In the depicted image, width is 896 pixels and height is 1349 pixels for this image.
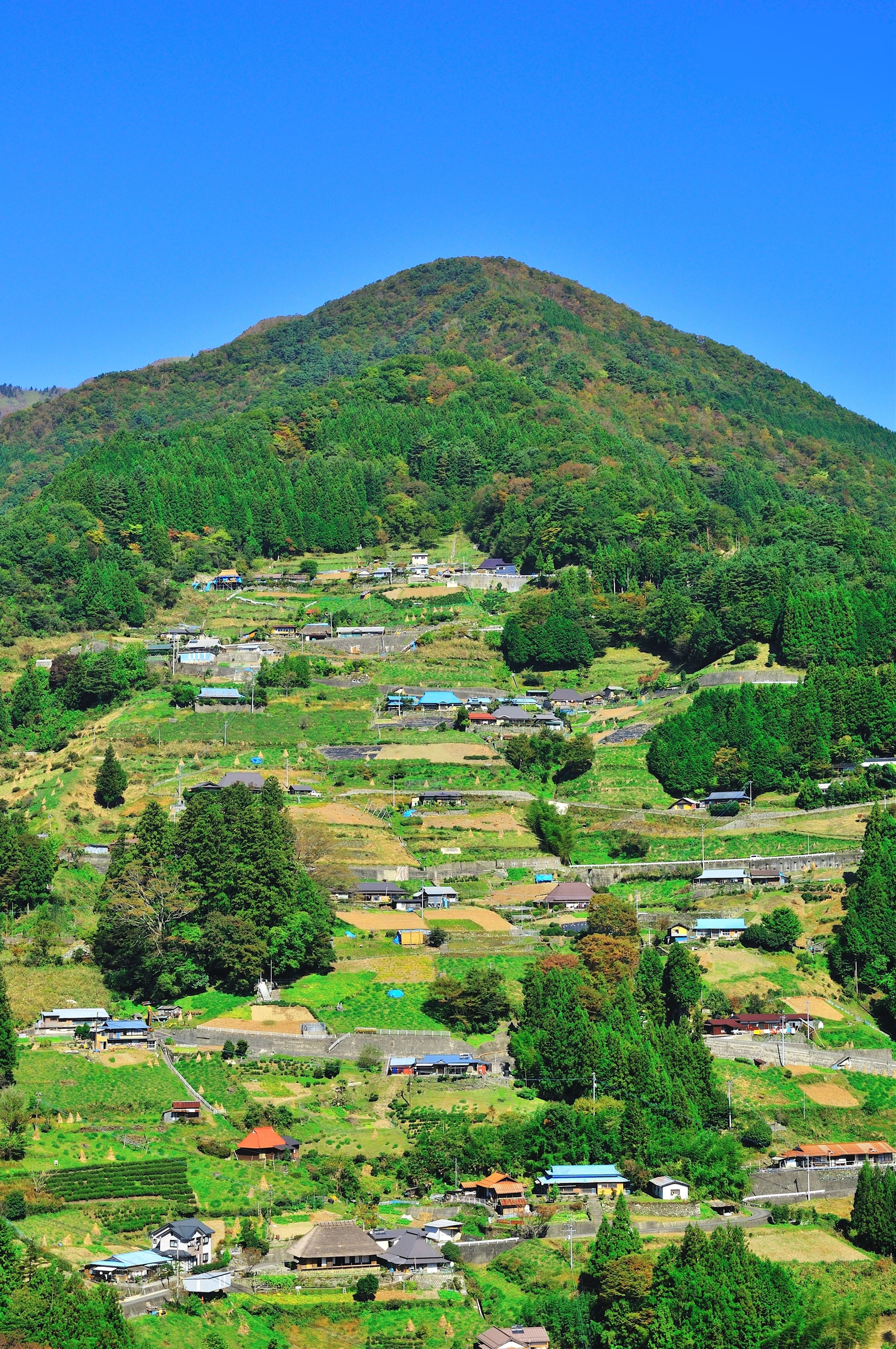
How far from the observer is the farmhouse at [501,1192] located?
49625mm

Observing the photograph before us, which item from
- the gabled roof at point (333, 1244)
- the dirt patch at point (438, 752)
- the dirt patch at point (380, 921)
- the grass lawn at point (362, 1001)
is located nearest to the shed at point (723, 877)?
the dirt patch at point (380, 921)

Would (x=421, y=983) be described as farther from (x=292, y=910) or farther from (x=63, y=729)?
(x=63, y=729)

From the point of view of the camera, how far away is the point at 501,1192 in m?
49.7

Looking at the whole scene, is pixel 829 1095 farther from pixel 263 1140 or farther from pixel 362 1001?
pixel 263 1140

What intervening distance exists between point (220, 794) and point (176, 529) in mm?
46055

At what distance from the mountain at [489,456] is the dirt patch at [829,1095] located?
102 ft

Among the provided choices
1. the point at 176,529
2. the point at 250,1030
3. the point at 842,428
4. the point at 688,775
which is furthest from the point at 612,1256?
the point at 842,428

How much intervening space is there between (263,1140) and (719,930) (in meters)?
21.5

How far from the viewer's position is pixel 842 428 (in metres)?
171

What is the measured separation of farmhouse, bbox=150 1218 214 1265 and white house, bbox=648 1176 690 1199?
41.9 feet

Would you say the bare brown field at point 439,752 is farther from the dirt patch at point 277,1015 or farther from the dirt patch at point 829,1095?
the dirt patch at point 829,1095

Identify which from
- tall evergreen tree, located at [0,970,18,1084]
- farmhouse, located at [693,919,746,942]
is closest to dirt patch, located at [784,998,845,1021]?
farmhouse, located at [693,919,746,942]

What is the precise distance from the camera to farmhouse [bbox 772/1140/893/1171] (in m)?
54.3

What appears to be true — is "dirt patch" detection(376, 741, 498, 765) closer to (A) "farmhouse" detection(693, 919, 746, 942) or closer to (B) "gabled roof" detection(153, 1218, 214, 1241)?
(A) "farmhouse" detection(693, 919, 746, 942)
